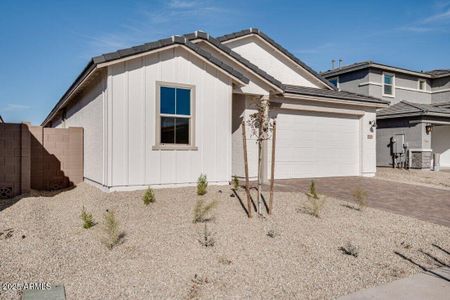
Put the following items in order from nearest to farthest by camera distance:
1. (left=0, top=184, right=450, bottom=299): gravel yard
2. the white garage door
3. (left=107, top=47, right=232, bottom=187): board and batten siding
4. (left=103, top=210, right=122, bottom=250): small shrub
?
(left=0, top=184, right=450, bottom=299): gravel yard, (left=103, top=210, right=122, bottom=250): small shrub, (left=107, top=47, right=232, bottom=187): board and batten siding, the white garage door

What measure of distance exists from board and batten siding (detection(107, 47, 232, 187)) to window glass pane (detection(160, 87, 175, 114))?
0.24 m

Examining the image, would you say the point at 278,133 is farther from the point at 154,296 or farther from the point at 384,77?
the point at 384,77

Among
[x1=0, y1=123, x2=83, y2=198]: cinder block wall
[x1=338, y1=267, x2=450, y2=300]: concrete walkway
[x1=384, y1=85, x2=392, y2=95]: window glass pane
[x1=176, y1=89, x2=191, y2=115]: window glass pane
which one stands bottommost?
[x1=338, y1=267, x2=450, y2=300]: concrete walkway

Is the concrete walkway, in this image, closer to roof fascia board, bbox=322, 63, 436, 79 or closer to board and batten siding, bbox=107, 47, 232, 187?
board and batten siding, bbox=107, 47, 232, 187

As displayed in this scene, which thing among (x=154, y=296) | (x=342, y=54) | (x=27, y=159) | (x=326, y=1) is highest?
(x=342, y=54)

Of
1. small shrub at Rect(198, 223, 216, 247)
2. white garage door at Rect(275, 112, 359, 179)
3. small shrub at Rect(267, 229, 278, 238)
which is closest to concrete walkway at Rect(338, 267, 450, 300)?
small shrub at Rect(267, 229, 278, 238)

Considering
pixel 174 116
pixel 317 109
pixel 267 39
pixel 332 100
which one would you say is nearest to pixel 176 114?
pixel 174 116

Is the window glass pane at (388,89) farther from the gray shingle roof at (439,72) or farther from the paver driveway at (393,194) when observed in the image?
the paver driveway at (393,194)

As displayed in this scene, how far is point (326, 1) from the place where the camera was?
1355 cm

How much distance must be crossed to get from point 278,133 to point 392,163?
1025cm

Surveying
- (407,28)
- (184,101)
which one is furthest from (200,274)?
(407,28)

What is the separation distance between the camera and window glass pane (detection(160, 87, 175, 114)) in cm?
909

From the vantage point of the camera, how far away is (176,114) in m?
9.26

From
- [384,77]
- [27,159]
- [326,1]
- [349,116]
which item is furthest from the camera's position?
[384,77]
